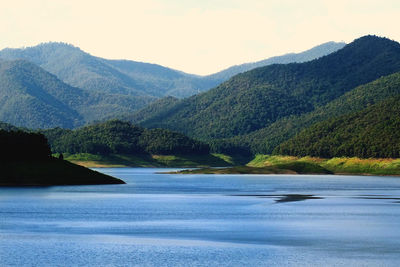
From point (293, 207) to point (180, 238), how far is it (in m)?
54.0

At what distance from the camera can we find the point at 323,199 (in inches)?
6599

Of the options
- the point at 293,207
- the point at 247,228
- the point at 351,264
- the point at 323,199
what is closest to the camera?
the point at 351,264

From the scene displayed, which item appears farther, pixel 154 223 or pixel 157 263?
pixel 154 223

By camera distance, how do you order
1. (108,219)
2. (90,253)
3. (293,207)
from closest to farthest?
(90,253), (108,219), (293,207)

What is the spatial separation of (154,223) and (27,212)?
2701 centimetres

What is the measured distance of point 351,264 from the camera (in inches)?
2837

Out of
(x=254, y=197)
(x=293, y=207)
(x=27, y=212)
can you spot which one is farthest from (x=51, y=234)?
(x=254, y=197)

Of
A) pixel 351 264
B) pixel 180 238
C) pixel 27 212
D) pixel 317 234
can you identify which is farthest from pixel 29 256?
pixel 27 212

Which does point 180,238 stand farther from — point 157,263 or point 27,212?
point 27,212

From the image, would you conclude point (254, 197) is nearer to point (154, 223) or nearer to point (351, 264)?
point (154, 223)

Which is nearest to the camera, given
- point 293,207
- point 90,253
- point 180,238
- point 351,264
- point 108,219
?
point 351,264

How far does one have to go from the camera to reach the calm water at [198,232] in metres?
75.8

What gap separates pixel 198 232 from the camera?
323 ft

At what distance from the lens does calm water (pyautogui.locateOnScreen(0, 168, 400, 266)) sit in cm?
7575
